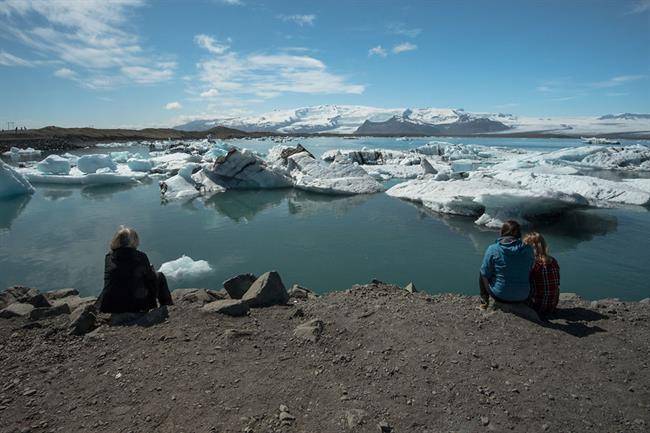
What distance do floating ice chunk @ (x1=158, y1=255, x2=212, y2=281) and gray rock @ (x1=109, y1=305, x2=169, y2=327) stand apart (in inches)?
100

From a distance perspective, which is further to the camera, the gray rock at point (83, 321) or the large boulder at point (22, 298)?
the large boulder at point (22, 298)

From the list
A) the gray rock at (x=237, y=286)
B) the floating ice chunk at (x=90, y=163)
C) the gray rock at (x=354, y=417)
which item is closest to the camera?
the gray rock at (x=354, y=417)

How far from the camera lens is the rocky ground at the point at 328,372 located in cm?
223

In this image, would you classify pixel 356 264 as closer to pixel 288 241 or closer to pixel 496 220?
pixel 288 241

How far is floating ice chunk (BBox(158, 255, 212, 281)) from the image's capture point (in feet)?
19.6

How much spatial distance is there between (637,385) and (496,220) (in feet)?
24.0

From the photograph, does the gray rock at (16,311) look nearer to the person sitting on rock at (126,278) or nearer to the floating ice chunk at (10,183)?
the person sitting on rock at (126,278)

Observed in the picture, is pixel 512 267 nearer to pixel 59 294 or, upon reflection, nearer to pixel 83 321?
pixel 83 321

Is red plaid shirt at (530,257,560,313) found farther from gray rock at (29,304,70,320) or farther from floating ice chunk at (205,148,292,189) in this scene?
floating ice chunk at (205,148,292,189)

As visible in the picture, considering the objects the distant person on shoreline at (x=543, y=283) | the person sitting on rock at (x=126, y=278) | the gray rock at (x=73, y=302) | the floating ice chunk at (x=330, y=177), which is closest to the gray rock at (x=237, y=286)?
the person sitting on rock at (x=126, y=278)

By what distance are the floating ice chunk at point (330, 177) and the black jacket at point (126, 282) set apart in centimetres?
1109

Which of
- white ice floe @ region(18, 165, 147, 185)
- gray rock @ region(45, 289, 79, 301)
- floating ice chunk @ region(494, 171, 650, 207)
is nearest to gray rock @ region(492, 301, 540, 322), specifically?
gray rock @ region(45, 289, 79, 301)

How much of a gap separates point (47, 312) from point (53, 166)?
17.3 m

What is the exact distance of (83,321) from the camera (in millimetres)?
3191
